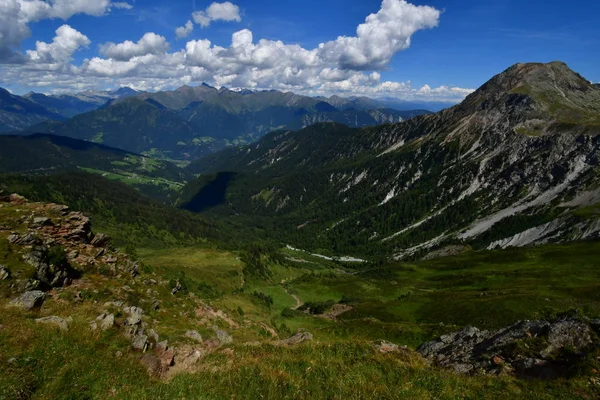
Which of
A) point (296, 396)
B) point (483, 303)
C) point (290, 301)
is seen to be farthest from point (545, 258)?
point (296, 396)

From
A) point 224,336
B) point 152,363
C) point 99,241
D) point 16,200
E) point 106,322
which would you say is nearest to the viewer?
point 152,363

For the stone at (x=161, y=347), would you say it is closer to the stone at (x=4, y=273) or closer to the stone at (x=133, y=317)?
the stone at (x=133, y=317)

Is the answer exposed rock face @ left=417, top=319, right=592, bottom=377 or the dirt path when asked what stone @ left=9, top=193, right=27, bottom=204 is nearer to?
exposed rock face @ left=417, top=319, right=592, bottom=377

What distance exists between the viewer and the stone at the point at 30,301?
2238 cm

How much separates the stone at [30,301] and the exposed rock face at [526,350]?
29.1m

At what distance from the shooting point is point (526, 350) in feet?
76.9

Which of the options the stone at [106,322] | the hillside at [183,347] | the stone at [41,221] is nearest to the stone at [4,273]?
the hillside at [183,347]

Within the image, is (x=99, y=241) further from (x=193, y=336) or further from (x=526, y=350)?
(x=526, y=350)

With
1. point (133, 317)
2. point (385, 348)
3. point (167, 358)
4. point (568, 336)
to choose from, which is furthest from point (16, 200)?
point (568, 336)

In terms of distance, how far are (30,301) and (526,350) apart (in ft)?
111

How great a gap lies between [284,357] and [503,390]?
37.7ft

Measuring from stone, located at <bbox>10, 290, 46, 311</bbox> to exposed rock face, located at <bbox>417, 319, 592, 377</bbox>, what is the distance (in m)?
29.1

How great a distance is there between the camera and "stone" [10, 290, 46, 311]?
2238 cm

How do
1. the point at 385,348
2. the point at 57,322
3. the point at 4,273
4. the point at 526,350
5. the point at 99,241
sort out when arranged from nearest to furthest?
1. the point at 57,322
2. the point at 526,350
3. the point at 385,348
4. the point at 4,273
5. the point at 99,241
